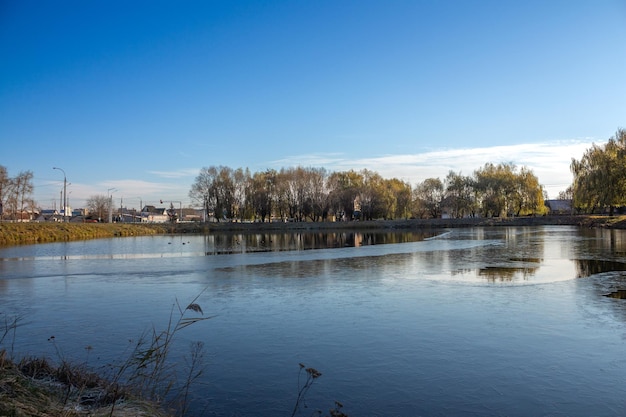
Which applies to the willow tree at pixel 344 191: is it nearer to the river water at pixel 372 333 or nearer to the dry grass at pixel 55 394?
the river water at pixel 372 333

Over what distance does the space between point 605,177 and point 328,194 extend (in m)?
43.0

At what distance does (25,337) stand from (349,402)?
6.44m

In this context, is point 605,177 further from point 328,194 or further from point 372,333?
point 372,333

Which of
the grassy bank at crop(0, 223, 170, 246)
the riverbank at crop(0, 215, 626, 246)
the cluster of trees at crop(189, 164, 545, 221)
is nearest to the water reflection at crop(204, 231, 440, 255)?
the grassy bank at crop(0, 223, 170, 246)

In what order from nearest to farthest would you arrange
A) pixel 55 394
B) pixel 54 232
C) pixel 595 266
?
pixel 55 394 < pixel 595 266 < pixel 54 232

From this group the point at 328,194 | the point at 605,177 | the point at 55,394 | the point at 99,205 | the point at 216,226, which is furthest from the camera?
the point at 99,205

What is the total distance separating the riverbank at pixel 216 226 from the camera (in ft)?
148

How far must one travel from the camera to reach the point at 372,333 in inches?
344

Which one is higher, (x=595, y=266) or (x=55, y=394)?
(x=55, y=394)

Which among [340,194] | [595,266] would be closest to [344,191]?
[340,194]

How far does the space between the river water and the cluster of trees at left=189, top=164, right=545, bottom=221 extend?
64.1 meters

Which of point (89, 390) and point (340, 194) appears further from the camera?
point (340, 194)

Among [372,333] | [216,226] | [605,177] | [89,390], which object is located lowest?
[372,333]

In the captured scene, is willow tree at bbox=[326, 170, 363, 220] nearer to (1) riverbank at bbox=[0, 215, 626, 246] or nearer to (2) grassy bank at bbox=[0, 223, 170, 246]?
(1) riverbank at bbox=[0, 215, 626, 246]
